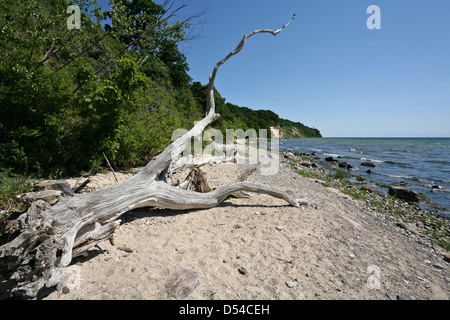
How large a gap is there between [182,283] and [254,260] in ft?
3.92

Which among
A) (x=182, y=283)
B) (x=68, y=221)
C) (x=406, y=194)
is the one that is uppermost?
(x=68, y=221)

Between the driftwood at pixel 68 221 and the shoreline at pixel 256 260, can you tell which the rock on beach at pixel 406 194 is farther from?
the driftwood at pixel 68 221

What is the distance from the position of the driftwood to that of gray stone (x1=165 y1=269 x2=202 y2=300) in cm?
124

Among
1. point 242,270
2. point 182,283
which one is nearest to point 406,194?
point 242,270

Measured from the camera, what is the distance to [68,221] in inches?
116

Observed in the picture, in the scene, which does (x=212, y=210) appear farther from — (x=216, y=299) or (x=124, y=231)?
(x=216, y=299)

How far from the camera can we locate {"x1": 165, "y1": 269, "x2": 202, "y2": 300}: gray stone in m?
2.48

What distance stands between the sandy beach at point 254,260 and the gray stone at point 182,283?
1 cm

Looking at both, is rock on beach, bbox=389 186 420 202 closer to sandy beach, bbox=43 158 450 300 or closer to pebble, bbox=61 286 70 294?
sandy beach, bbox=43 158 450 300

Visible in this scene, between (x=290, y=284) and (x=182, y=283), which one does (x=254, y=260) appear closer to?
(x=290, y=284)

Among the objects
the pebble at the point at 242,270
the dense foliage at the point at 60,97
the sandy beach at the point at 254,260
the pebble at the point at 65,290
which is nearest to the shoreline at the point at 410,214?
the sandy beach at the point at 254,260

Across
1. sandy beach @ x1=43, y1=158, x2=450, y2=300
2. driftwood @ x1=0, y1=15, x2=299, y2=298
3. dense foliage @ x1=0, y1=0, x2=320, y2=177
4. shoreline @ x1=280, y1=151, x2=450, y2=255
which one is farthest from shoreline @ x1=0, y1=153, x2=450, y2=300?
dense foliage @ x1=0, y1=0, x2=320, y2=177

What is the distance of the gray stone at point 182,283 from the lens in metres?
2.48

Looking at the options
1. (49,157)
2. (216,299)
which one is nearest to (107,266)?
(216,299)
